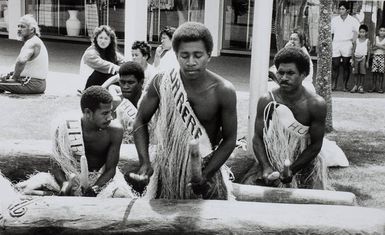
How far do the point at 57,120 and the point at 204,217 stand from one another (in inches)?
59.0

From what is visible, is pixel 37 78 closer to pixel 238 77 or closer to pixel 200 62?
pixel 238 77

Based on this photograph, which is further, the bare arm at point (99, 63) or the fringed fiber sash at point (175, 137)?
the bare arm at point (99, 63)

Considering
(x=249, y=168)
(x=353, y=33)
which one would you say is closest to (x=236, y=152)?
(x=249, y=168)

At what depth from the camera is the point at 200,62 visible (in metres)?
3.71

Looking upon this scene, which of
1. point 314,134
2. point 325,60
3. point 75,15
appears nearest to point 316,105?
point 314,134

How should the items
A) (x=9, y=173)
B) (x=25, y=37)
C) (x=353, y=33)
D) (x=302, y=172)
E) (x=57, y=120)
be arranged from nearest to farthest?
(x=57, y=120) < (x=302, y=172) < (x=9, y=173) < (x=25, y=37) < (x=353, y=33)

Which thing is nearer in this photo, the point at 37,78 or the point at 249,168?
the point at 249,168

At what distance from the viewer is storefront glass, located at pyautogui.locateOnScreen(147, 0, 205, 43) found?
1661 cm

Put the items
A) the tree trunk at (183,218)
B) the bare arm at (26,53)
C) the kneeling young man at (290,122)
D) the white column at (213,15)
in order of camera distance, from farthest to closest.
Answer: the white column at (213,15), the bare arm at (26,53), the kneeling young man at (290,122), the tree trunk at (183,218)

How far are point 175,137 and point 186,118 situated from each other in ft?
0.43

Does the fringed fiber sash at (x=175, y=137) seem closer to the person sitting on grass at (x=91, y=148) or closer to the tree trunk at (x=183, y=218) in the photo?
the tree trunk at (x=183, y=218)

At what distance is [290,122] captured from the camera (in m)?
4.70

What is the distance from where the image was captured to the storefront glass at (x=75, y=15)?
18.0 metres

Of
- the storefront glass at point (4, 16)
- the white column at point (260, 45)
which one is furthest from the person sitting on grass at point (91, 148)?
the storefront glass at point (4, 16)
